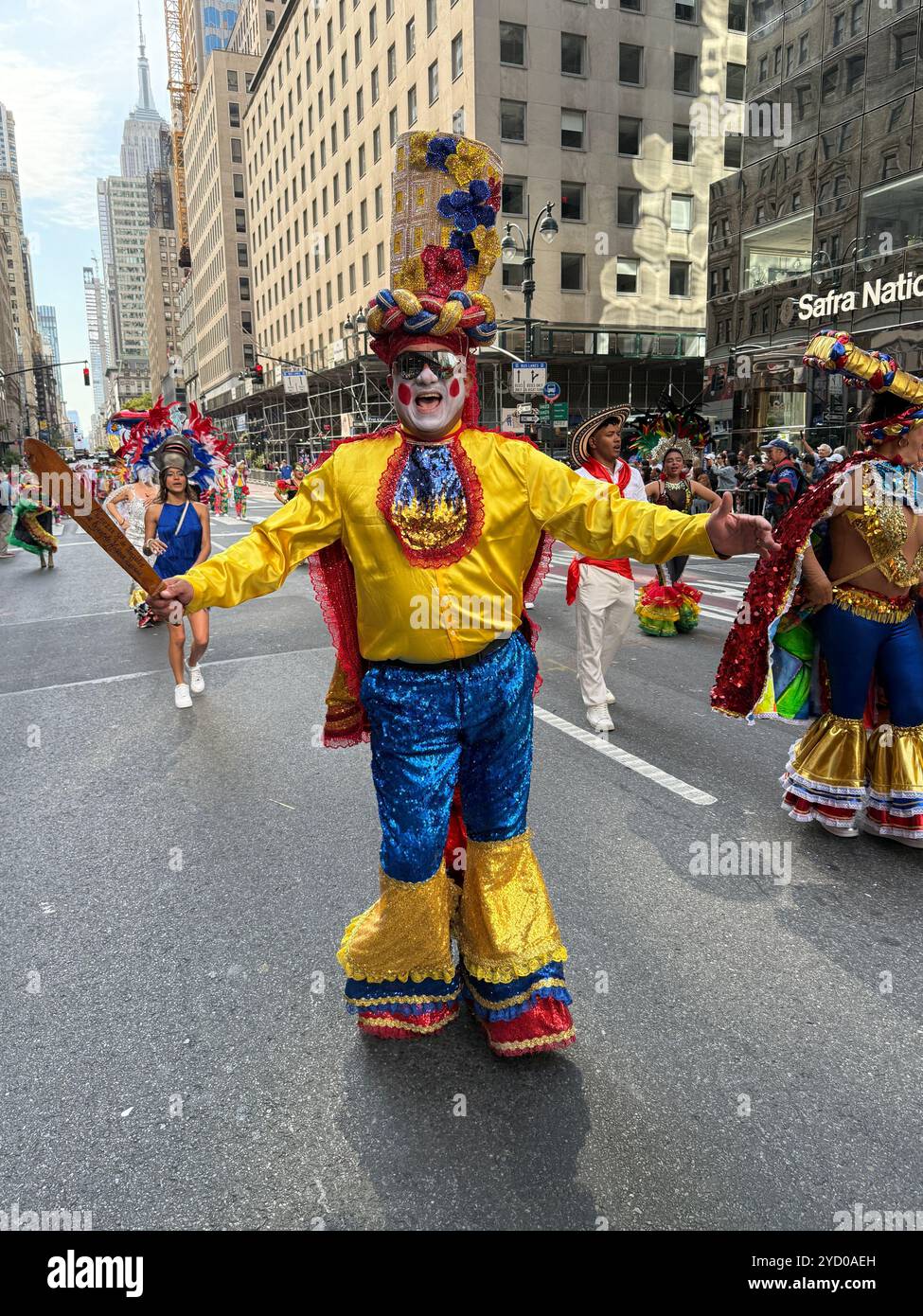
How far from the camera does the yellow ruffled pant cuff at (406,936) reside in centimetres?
270

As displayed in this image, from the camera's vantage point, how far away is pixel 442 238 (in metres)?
2.70

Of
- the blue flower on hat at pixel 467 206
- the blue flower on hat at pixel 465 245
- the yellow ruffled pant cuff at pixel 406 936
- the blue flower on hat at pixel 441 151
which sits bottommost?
the yellow ruffled pant cuff at pixel 406 936

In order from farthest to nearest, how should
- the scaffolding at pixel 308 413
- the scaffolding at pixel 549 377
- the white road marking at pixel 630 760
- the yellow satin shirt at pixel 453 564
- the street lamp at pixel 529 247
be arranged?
the scaffolding at pixel 308 413
the scaffolding at pixel 549 377
the street lamp at pixel 529 247
the white road marking at pixel 630 760
the yellow satin shirt at pixel 453 564

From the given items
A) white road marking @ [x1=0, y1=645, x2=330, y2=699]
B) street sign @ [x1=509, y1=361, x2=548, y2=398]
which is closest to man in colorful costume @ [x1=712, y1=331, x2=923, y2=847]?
white road marking @ [x1=0, y1=645, x2=330, y2=699]

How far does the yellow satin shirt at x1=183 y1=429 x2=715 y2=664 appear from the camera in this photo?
8.45 feet

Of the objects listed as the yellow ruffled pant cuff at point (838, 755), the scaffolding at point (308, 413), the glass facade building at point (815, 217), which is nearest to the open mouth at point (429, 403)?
the yellow ruffled pant cuff at point (838, 755)

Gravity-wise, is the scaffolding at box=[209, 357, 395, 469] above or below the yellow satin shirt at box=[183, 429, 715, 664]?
above

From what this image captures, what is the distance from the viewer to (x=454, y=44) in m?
34.1

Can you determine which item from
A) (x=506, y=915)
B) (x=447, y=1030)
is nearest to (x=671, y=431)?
(x=506, y=915)

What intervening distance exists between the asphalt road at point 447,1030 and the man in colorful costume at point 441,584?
25 cm

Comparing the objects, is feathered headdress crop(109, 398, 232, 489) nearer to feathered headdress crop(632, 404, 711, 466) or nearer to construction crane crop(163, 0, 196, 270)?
feathered headdress crop(632, 404, 711, 466)

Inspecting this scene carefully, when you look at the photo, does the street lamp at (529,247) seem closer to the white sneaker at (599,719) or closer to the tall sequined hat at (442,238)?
the white sneaker at (599,719)

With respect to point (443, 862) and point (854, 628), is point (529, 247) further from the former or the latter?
point (443, 862)
